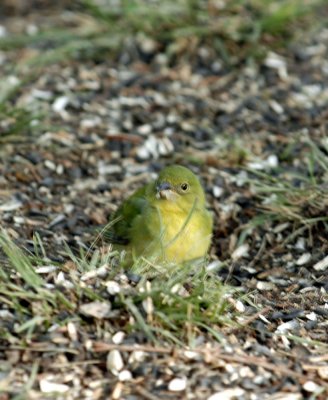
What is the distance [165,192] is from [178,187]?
0.37 ft

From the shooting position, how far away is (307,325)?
199 inches

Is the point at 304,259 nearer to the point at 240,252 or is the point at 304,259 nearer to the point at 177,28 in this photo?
the point at 240,252

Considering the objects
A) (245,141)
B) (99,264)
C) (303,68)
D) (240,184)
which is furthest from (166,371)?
(303,68)

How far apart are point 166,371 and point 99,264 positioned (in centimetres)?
72

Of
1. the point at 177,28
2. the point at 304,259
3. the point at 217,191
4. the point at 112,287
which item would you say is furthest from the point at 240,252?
the point at 177,28

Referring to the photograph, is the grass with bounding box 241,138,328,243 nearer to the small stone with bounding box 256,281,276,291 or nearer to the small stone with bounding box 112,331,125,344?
the small stone with bounding box 256,281,276,291

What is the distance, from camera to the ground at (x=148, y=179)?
4.44 metres

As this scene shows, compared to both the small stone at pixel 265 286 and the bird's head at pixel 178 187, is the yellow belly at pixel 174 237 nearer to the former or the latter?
the bird's head at pixel 178 187

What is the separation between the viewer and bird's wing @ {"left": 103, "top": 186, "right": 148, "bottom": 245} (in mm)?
5754

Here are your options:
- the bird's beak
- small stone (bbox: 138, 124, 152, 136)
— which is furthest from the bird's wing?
small stone (bbox: 138, 124, 152, 136)

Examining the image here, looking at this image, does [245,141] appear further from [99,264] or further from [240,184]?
[99,264]

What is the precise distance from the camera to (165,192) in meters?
5.78

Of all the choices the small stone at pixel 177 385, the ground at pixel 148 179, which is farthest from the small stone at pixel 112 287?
the small stone at pixel 177 385

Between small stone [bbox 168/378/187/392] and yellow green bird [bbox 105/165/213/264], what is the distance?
1120 millimetres
